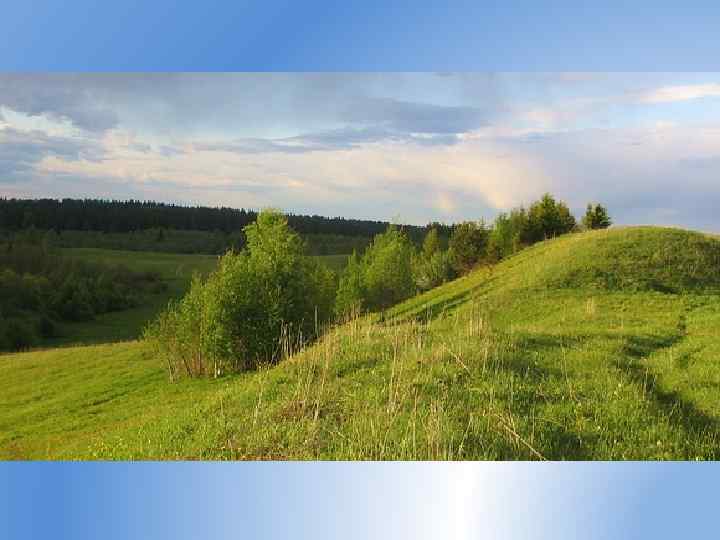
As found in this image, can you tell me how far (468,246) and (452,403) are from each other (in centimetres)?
4771

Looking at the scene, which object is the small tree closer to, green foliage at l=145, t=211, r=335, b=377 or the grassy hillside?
green foliage at l=145, t=211, r=335, b=377

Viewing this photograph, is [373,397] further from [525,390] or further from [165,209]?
[165,209]

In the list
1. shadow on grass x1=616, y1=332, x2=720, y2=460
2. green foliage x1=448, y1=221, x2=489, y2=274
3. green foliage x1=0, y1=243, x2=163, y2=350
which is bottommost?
green foliage x1=0, y1=243, x2=163, y2=350

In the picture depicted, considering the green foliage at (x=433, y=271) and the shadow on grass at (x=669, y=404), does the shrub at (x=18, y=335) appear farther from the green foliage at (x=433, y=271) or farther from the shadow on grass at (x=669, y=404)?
the shadow on grass at (x=669, y=404)

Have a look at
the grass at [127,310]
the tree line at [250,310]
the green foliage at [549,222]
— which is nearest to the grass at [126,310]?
the grass at [127,310]

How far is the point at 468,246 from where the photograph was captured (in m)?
55.0

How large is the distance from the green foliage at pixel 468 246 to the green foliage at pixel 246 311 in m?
27.3

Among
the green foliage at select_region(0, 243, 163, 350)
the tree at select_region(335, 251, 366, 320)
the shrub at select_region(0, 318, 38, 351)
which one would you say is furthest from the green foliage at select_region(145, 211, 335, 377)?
the green foliage at select_region(0, 243, 163, 350)

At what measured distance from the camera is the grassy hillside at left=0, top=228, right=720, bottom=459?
23.5ft

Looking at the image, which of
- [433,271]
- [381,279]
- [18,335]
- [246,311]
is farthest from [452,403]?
[18,335]

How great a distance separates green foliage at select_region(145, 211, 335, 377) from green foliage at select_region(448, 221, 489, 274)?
89.7ft

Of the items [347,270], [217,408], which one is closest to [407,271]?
[347,270]

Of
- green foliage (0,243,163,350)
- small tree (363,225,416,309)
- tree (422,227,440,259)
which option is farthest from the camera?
tree (422,227,440,259)

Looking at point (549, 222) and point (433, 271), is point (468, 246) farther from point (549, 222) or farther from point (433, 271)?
point (549, 222)
